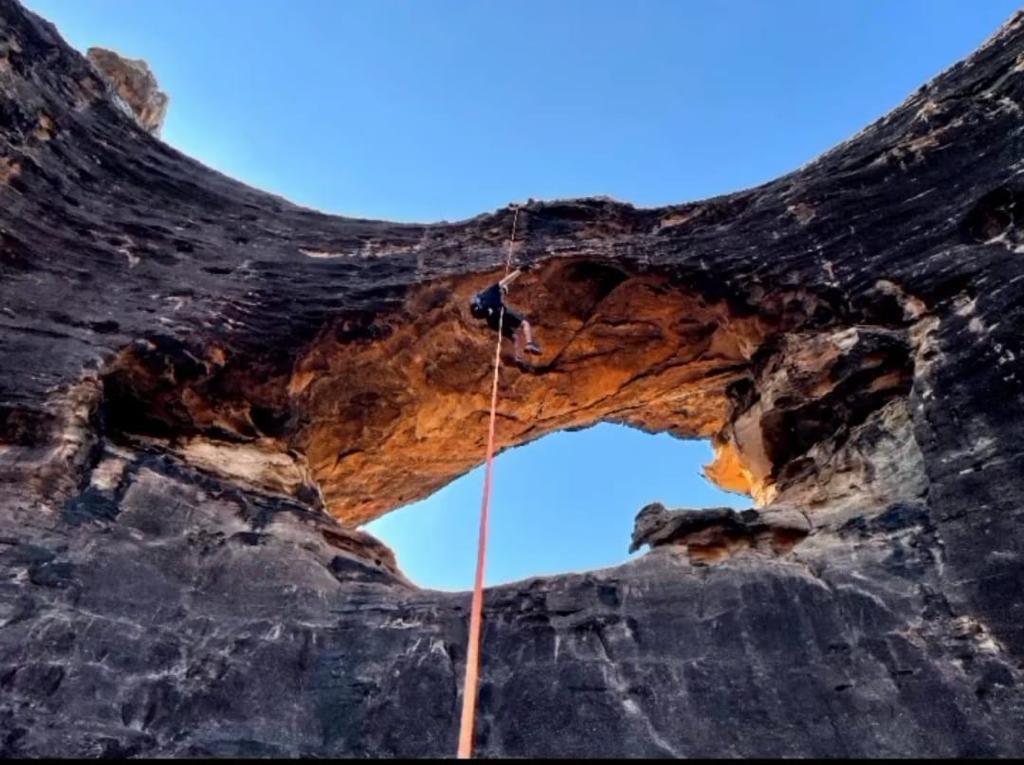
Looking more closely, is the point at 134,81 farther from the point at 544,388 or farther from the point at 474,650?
the point at 474,650

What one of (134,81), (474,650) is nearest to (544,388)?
(474,650)

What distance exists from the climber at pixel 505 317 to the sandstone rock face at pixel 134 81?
1102 cm

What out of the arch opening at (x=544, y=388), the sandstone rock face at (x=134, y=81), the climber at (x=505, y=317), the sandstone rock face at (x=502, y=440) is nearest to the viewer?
the sandstone rock face at (x=502, y=440)

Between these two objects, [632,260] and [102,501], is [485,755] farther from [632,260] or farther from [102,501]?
[632,260]

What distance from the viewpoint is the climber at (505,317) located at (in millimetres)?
10570

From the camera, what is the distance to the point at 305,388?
10703 mm

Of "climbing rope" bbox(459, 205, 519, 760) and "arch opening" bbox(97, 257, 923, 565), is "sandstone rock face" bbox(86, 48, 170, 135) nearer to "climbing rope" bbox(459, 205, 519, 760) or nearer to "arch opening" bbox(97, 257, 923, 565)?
"arch opening" bbox(97, 257, 923, 565)

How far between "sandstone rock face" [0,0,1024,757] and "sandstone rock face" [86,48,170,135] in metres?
6.66

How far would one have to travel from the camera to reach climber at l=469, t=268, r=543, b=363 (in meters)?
10.6

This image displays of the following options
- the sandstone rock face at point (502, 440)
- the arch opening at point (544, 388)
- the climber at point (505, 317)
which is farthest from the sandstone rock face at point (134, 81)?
the climber at point (505, 317)

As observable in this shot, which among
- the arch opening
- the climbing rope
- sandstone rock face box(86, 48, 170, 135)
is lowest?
the climbing rope

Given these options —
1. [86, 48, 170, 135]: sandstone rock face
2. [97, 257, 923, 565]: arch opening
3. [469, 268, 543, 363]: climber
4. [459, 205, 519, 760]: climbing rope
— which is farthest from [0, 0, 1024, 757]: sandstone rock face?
[86, 48, 170, 135]: sandstone rock face

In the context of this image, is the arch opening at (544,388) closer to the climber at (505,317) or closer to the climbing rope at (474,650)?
the climber at (505,317)

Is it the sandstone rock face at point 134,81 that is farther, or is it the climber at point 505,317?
the sandstone rock face at point 134,81
